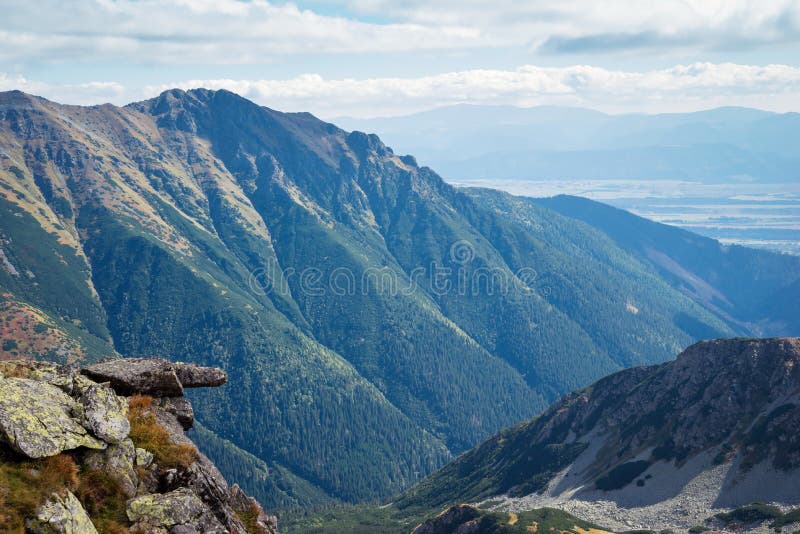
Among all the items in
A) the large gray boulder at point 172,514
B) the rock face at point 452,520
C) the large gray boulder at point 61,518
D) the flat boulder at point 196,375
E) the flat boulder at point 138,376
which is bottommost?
the rock face at point 452,520

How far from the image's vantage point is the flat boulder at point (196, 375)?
5259 cm

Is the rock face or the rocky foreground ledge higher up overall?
the rocky foreground ledge

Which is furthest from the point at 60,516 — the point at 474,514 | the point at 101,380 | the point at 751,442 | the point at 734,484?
the point at 751,442

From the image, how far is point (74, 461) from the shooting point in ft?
118

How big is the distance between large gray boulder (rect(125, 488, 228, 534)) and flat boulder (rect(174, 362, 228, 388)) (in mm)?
15400

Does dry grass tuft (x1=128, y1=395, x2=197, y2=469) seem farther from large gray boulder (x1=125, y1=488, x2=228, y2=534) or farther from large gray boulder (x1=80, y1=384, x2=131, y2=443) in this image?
large gray boulder (x1=125, y1=488, x2=228, y2=534)

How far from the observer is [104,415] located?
38500mm

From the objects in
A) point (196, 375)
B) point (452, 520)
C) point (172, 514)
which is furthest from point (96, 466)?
point (452, 520)

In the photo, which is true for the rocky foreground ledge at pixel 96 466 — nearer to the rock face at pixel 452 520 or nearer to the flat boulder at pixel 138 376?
the flat boulder at pixel 138 376

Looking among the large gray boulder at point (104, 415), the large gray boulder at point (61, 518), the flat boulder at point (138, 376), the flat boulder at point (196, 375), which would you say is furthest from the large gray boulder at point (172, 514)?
the flat boulder at point (196, 375)

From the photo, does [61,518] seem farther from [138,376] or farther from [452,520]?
[452,520]

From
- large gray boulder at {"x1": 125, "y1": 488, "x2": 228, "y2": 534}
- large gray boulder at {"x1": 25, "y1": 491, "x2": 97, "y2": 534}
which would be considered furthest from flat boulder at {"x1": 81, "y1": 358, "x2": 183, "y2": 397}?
large gray boulder at {"x1": 25, "y1": 491, "x2": 97, "y2": 534}

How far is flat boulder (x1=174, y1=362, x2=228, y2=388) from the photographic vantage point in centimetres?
5259

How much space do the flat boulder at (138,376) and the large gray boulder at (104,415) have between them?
230 inches
